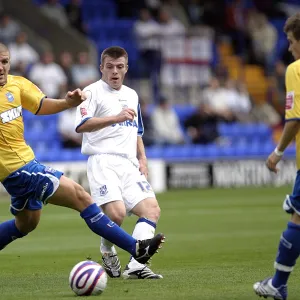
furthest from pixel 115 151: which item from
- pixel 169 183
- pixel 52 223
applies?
pixel 169 183

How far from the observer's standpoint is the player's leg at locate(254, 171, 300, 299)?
6.91m

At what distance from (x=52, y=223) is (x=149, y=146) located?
703 cm

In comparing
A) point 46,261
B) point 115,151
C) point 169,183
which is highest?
point 115,151

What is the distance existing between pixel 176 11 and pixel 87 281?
20961 millimetres

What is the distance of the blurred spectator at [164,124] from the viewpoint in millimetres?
22141

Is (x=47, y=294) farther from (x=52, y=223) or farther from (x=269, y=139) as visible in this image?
(x=269, y=139)

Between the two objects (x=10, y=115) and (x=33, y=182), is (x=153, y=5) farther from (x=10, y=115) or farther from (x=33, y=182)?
(x=33, y=182)

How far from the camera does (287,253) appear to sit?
6930 mm

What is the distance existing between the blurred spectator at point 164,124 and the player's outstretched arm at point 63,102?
531 inches

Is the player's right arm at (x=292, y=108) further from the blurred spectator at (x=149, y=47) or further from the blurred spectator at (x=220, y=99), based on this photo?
the blurred spectator at (x=149, y=47)

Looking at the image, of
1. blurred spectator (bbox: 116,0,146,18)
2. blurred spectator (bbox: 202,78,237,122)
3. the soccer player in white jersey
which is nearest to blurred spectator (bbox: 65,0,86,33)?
blurred spectator (bbox: 116,0,146,18)

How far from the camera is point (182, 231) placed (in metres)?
13.8

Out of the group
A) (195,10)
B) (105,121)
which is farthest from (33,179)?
(195,10)

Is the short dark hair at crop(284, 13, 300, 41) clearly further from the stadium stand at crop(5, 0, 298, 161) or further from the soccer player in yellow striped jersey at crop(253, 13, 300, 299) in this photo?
the stadium stand at crop(5, 0, 298, 161)
